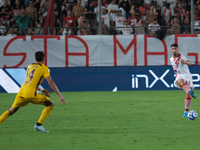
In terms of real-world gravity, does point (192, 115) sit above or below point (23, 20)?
below

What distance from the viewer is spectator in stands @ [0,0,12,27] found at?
55.3 feet

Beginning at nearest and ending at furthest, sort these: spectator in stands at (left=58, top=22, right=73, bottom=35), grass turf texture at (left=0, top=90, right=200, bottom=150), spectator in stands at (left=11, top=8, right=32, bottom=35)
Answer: grass turf texture at (left=0, top=90, right=200, bottom=150) < spectator in stands at (left=58, top=22, right=73, bottom=35) < spectator in stands at (left=11, top=8, right=32, bottom=35)

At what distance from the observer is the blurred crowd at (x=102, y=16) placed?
16.4 meters

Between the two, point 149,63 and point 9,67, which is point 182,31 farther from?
point 9,67

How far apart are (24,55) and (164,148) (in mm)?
11412

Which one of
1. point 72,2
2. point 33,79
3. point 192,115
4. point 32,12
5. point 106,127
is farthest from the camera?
point 72,2

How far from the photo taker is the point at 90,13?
17109 mm

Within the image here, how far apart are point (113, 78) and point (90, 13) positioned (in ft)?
10.8

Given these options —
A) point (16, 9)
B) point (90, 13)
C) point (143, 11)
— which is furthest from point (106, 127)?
point (16, 9)

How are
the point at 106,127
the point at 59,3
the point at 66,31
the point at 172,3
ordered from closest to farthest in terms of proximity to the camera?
the point at 106,127, the point at 66,31, the point at 59,3, the point at 172,3

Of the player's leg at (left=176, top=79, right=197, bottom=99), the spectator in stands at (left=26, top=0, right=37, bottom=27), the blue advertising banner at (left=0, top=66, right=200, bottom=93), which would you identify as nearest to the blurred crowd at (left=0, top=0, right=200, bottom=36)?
the spectator in stands at (left=26, top=0, right=37, bottom=27)

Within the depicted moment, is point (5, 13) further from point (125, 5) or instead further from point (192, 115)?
point (192, 115)

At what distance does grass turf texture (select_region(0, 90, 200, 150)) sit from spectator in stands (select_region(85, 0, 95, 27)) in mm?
5441

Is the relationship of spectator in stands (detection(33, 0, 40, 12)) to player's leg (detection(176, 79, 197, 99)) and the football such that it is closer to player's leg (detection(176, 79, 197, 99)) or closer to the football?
player's leg (detection(176, 79, 197, 99))
